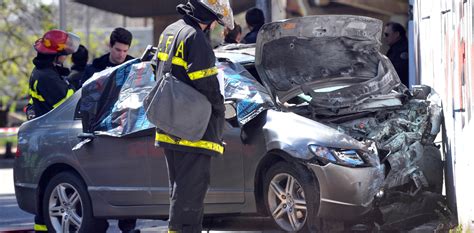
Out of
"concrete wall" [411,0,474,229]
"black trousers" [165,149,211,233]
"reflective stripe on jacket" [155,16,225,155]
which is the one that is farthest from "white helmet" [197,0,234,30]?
"concrete wall" [411,0,474,229]

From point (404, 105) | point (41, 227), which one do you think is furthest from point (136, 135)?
point (404, 105)

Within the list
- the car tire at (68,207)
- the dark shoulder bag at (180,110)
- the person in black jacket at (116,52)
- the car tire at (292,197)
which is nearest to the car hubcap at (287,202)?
the car tire at (292,197)

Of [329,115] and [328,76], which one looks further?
[328,76]

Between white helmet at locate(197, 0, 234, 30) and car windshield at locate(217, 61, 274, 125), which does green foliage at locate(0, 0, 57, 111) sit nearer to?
car windshield at locate(217, 61, 274, 125)

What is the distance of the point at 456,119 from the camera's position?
8578 millimetres

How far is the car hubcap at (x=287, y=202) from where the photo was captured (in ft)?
26.8

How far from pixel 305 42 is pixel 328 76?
369 mm

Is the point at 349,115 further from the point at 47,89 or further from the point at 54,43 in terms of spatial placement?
the point at 54,43

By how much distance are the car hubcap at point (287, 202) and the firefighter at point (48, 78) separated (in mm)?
2792

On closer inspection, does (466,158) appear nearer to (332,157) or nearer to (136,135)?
(332,157)

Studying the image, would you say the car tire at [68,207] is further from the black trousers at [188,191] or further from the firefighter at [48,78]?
the black trousers at [188,191]

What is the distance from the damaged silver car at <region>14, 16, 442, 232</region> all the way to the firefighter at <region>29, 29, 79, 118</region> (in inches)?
20.7

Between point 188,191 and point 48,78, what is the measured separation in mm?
3769

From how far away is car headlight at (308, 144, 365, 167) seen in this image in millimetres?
7992
